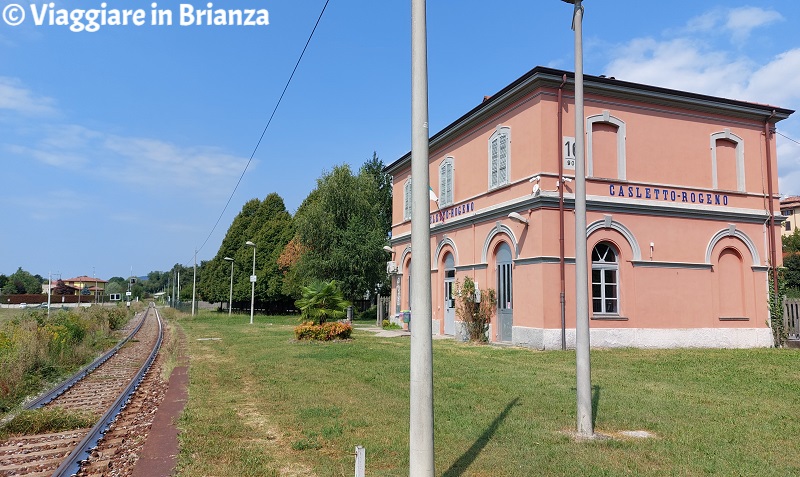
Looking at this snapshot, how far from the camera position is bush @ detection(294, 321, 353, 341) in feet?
65.0

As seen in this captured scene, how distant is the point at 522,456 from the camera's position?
5891 mm

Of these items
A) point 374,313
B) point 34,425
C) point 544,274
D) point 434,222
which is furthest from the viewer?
point 374,313

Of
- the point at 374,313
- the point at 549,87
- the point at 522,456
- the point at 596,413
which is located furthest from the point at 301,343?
the point at 374,313

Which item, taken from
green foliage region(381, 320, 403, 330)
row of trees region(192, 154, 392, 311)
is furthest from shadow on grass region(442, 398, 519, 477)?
row of trees region(192, 154, 392, 311)

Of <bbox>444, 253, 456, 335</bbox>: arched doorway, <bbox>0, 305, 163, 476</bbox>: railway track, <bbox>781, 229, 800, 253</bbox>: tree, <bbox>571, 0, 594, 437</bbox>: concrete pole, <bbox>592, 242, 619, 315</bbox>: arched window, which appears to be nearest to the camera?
<bbox>0, 305, 163, 476</bbox>: railway track

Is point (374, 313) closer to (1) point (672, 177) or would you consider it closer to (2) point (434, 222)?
(2) point (434, 222)

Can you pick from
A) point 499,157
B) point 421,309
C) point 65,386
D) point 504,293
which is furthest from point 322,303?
point 421,309

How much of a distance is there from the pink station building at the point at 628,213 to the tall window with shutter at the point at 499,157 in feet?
0.18

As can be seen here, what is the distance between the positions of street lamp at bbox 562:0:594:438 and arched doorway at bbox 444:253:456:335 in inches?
595

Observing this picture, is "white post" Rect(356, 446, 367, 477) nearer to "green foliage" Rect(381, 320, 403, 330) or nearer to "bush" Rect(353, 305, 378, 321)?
"green foliage" Rect(381, 320, 403, 330)

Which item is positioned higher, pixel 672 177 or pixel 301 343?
pixel 672 177

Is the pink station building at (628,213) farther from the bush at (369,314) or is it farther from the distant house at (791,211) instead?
the distant house at (791,211)

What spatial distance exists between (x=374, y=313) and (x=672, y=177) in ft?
106

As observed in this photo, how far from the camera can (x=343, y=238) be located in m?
38.6
